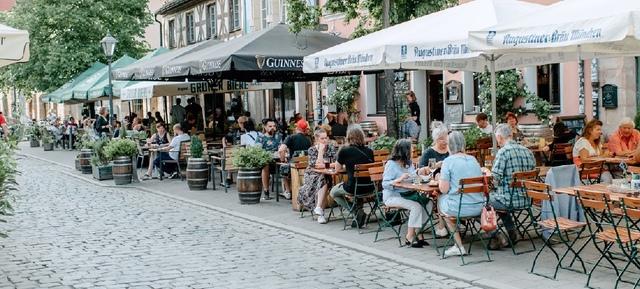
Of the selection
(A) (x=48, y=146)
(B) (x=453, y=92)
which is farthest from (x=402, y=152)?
(A) (x=48, y=146)

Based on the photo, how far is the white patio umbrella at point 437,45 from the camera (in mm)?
10109

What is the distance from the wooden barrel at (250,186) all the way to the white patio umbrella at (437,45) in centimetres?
205

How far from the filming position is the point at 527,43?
824 cm

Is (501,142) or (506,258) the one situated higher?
(501,142)

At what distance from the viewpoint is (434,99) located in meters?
24.2

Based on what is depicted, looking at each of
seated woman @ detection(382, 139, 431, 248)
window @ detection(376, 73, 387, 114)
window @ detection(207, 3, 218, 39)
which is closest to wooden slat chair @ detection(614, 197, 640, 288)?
seated woman @ detection(382, 139, 431, 248)

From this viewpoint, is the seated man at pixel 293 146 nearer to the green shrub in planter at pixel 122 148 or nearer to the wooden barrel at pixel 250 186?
the wooden barrel at pixel 250 186

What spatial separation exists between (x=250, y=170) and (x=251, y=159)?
0.19 meters

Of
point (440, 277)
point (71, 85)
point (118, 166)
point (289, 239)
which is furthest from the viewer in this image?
point (71, 85)

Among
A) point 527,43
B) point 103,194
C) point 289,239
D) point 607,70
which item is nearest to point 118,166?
point 103,194

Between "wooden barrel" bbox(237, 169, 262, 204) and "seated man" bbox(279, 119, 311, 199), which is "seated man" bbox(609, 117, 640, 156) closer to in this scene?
"seated man" bbox(279, 119, 311, 199)

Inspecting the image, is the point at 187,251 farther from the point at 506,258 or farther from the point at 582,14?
the point at 582,14

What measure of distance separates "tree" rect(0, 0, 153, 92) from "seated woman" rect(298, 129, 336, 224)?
2751cm

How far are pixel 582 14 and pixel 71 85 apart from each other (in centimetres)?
2635
